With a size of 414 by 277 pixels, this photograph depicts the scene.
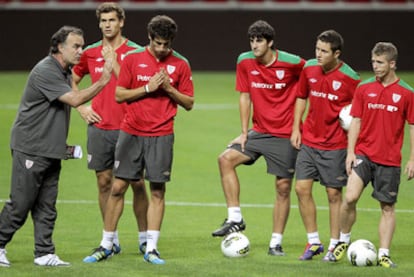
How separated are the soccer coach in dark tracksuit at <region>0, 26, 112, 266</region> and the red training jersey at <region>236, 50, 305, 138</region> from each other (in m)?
2.01

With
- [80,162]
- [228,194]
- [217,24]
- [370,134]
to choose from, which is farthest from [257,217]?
[217,24]

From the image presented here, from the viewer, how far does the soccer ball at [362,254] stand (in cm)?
1030

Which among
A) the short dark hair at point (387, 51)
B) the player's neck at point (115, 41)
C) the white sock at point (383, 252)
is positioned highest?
the short dark hair at point (387, 51)

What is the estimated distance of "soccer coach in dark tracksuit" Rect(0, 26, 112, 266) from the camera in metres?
10.1

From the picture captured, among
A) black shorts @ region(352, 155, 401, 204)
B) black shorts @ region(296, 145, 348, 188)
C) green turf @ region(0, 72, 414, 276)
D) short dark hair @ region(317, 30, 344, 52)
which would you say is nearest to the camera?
green turf @ region(0, 72, 414, 276)

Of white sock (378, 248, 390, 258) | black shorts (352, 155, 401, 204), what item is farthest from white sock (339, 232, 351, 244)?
black shorts (352, 155, 401, 204)

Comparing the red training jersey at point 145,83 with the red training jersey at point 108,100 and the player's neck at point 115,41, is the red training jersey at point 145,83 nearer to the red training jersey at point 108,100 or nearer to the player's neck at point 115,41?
the red training jersey at point 108,100

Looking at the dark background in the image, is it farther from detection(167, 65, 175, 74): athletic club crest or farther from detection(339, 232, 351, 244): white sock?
detection(339, 232, 351, 244): white sock

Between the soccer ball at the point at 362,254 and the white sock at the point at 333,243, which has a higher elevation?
the soccer ball at the point at 362,254

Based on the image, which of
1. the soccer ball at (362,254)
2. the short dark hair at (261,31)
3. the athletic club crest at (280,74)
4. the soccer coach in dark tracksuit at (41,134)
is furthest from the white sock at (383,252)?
the soccer coach in dark tracksuit at (41,134)

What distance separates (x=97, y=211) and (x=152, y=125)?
333cm

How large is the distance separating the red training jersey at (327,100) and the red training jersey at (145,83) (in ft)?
4.58

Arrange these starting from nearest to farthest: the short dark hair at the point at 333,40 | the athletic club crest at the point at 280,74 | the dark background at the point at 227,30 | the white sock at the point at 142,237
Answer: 1. the short dark hair at the point at 333,40
2. the white sock at the point at 142,237
3. the athletic club crest at the point at 280,74
4. the dark background at the point at 227,30

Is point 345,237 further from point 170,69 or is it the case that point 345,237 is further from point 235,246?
point 170,69
